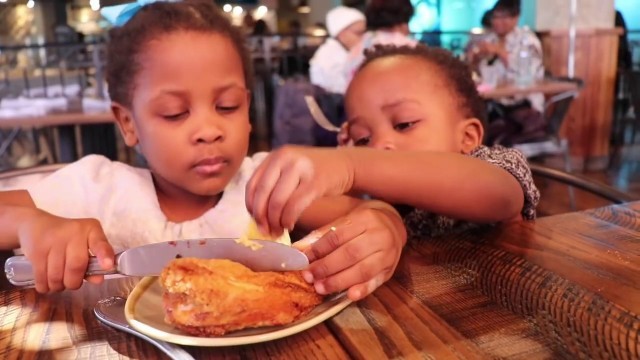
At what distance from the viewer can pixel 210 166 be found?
1143mm

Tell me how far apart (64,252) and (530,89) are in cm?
358

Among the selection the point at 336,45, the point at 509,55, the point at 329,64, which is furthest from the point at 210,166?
the point at 336,45

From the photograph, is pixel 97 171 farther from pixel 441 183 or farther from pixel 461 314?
pixel 461 314

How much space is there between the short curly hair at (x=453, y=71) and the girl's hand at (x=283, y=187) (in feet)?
2.25

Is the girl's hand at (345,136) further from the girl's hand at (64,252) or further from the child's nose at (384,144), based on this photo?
the girl's hand at (64,252)

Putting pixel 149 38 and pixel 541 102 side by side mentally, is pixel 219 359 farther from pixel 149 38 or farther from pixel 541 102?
pixel 541 102

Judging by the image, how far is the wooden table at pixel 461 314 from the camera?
62cm

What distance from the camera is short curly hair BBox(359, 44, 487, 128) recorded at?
4.34 feet

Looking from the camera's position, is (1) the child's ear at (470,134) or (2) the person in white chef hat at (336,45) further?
(2) the person in white chef hat at (336,45)

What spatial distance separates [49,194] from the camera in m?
1.28

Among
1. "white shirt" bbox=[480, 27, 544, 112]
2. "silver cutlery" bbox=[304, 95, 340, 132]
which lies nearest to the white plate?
"silver cutlery" bbox=[304, 95, 340, 132]

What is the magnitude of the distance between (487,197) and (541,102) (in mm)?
4245

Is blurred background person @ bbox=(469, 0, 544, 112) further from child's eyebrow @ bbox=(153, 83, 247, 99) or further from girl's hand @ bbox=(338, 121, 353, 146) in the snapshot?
child's eyebrow @ bbox=(153, 83, 247, 99)

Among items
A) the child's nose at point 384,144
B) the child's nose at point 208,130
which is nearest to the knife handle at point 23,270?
the child's nose at point 208,130
